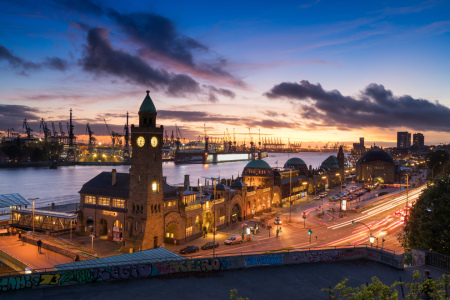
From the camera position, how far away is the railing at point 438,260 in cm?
2738

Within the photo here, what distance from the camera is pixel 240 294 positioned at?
21812mm

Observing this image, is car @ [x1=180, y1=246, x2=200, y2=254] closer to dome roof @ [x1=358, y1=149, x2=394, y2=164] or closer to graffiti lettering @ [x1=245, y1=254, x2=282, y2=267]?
graffiti lettering @ [x1=245, y1=254, x2=282, y2=267]

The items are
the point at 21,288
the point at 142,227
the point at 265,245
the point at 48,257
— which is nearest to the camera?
the point at 21,288

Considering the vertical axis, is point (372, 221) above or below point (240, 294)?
below

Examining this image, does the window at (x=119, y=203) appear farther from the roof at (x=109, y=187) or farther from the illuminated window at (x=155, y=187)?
the illuminated window at (x=155, y=187)

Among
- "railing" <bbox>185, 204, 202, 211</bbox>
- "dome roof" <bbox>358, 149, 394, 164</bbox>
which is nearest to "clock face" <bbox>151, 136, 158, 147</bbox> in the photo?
"railing" <bbox>185, 204, 202, 211</bbox>

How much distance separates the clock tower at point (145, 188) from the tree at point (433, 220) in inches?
1408

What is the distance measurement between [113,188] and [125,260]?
35438mm

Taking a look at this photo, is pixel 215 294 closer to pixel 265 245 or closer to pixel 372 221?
pixel 265 245

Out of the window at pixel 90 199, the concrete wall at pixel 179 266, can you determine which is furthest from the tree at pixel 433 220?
the window at pixel 90 199

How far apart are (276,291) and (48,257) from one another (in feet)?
115

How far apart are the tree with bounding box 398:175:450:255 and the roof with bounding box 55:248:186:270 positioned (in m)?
25.8

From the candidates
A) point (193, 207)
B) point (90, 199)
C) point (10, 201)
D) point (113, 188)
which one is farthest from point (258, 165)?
point (10, 201)

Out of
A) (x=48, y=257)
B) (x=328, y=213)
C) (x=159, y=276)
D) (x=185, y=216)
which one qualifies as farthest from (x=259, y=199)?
(x=159, y=276)
